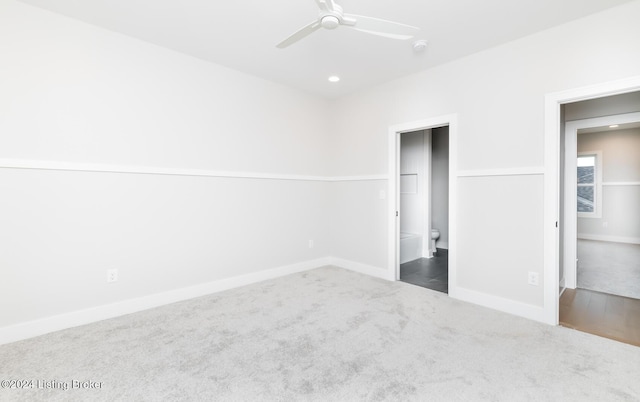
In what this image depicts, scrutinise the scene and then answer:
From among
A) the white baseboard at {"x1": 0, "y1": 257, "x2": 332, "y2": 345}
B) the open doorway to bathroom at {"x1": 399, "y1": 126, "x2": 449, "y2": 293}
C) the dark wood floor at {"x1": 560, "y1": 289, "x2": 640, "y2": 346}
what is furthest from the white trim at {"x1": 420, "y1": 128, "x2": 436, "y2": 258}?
the white baseboard at {"x1": 0, "y1": 257, "x2": 332, "y2": 345}

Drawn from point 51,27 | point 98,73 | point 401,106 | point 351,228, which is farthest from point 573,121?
point 51,27

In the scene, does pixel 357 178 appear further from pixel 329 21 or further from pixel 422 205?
pixel 329 21

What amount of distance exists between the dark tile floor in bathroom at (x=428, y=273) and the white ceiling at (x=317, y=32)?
262 cm

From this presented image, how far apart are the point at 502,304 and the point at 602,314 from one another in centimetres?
90

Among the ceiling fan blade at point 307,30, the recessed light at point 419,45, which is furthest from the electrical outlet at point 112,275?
the recessed light at point 419,45

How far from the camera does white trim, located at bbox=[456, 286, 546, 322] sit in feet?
8.53

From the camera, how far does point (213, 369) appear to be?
6.11 feet

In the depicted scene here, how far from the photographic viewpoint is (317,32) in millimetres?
2602

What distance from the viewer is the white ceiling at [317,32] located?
2.24m

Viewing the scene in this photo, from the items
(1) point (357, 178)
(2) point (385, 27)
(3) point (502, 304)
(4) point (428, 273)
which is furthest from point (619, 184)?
(2) point (385, 27)

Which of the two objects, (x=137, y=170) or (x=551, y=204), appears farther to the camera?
(x=137, y=170)

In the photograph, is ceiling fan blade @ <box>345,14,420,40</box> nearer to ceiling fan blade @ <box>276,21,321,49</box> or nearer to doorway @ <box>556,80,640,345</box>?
ceiling fan blade @ <box>276,21,321,49</box>

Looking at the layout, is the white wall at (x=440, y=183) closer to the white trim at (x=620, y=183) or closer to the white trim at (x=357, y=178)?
the white trim at (x=357, y=178)

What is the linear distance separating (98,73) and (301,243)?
2945 mm
